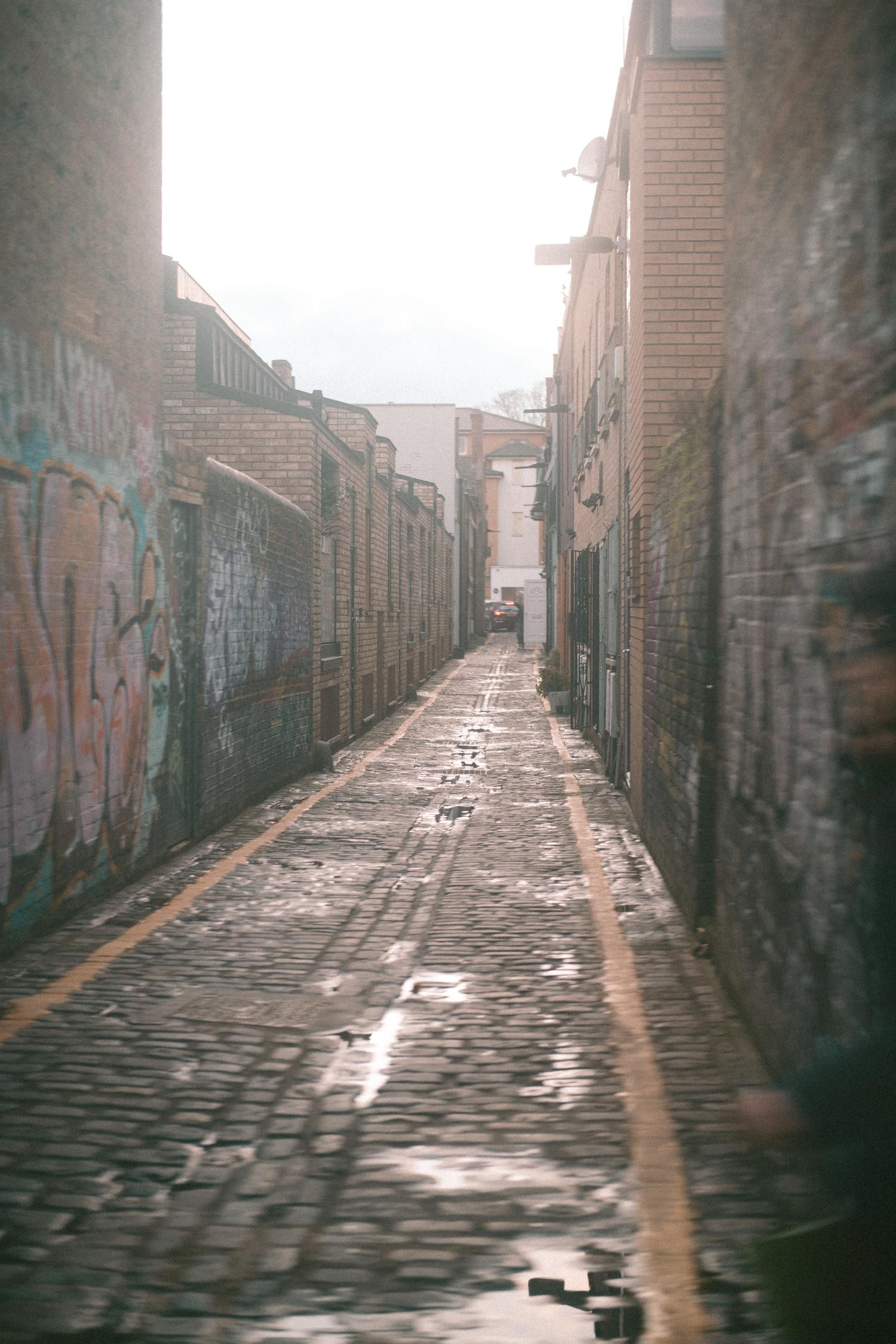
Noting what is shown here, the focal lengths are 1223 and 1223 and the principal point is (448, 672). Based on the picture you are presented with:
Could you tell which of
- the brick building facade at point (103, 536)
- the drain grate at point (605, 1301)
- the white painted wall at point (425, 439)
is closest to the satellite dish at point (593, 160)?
the brick building facade at point (103, 536)

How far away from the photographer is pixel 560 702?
23.5 m

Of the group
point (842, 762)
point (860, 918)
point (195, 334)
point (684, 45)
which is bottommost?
point (860, 918)

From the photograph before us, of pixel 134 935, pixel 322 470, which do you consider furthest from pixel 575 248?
pixel 134 935

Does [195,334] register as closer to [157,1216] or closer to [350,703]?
[350,703]

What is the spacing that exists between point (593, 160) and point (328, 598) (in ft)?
23.7

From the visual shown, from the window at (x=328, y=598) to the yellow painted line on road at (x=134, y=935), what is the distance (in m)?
4.18

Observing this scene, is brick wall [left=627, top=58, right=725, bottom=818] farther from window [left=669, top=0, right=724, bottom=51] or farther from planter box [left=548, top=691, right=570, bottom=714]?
planter box [left=548, top=691, right=570, bottom=714]

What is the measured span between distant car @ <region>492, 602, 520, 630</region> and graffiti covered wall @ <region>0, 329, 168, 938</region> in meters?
67.6

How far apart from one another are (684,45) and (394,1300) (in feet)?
32.6

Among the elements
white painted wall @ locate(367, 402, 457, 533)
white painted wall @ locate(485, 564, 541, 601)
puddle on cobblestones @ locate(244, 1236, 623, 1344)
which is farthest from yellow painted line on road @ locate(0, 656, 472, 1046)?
white painted wall @ locate(485, 564, 541, 601)

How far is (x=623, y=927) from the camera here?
707cm

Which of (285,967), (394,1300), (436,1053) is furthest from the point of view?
(285,967)

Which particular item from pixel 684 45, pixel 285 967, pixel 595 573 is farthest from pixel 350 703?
pixel 285 967

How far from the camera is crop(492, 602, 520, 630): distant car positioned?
76.2 m
